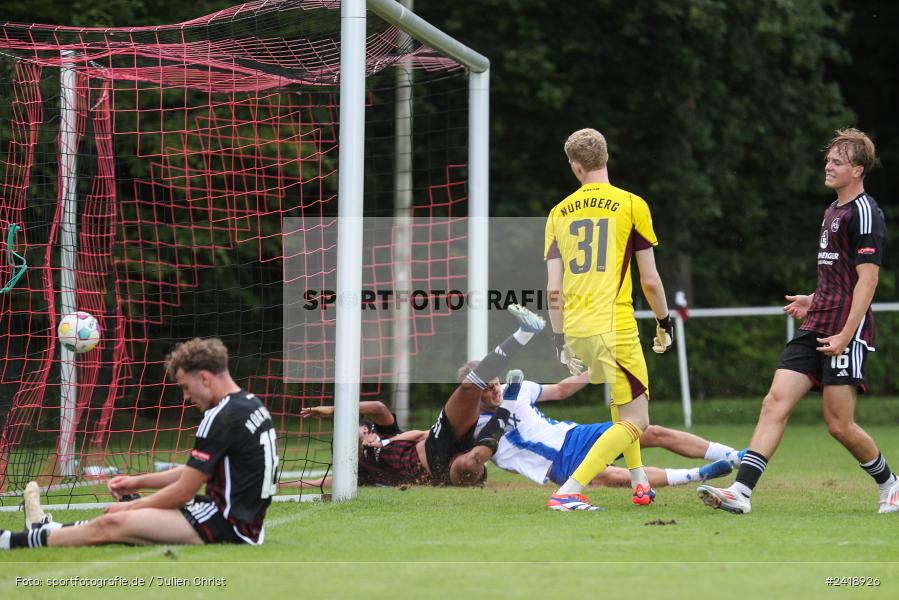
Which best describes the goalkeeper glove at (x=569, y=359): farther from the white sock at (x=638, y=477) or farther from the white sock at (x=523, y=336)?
the white sock at (x=638, y=477)

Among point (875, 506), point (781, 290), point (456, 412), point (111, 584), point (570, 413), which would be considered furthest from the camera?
point (781, 290)

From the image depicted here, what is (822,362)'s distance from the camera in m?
6.73

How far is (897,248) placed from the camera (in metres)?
20.8

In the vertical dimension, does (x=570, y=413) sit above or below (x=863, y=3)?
below

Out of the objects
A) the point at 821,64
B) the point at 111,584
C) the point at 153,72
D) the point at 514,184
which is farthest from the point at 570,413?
the point at 111,584

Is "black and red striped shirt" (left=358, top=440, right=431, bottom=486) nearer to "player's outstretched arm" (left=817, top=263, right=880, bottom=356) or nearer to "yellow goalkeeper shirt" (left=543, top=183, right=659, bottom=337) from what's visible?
"yellow goalkeeper shirt" (left=543, top=183, right=659, bottom=337)

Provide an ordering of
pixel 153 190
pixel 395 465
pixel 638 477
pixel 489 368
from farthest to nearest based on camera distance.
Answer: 1. pixel 153 190
2. pixel 395 465
3. pixel 489 368
4. pixel 638 477

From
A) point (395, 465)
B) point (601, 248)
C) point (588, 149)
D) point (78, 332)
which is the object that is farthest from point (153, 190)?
point (601, 248)

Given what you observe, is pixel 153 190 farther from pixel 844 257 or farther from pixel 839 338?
pixel 839 338

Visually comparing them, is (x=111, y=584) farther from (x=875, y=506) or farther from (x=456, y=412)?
(x=875, y=506)

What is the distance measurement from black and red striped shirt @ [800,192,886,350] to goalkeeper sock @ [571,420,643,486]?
1.28m

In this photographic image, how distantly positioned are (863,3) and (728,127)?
5.20 meters

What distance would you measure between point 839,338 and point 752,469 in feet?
3.02

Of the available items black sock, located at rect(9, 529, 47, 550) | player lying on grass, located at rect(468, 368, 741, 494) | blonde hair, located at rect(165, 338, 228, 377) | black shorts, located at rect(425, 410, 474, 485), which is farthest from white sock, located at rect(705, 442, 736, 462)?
black sock, located at rect(9, 529, 47, 550)
